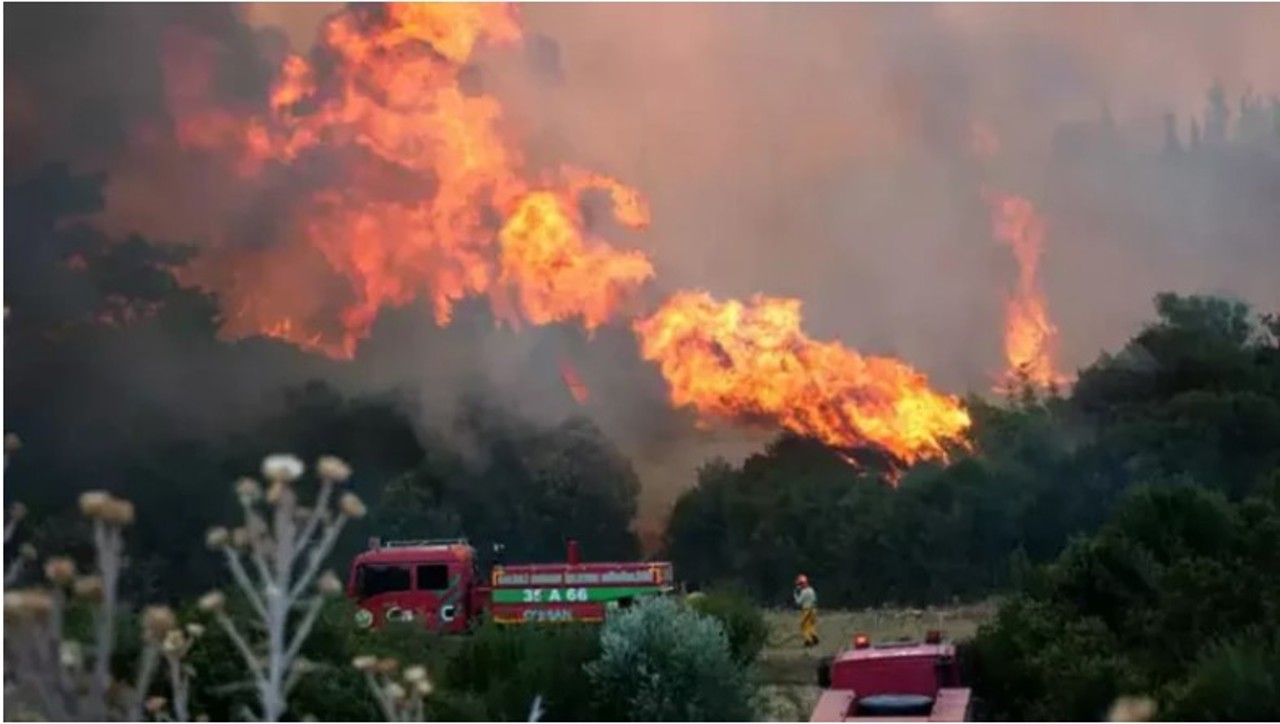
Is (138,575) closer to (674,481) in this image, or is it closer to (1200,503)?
(674,481)

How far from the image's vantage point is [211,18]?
11031 mm

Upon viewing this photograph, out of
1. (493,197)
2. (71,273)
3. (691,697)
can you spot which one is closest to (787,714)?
(691,697)

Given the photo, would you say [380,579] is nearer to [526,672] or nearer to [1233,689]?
[526,672]

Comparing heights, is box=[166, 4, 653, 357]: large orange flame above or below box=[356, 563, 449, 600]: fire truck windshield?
above

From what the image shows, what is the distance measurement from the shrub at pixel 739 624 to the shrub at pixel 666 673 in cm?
88

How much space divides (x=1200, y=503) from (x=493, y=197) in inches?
216

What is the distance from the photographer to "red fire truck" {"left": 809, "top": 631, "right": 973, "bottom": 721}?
7.58 m

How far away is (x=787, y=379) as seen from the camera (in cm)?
1123

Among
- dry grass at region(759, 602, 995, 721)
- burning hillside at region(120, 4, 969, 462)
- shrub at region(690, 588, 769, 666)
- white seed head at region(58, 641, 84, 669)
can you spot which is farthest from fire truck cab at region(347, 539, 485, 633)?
white seed head at region(58, 641, 84, 669)

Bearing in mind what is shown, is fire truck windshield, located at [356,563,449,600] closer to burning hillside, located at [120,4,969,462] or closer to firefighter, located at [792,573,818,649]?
burning hillside, located at [120,4,969,462]

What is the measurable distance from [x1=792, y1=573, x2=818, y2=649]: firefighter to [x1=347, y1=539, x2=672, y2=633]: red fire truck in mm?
974

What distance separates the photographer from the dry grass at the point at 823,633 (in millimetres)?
9578

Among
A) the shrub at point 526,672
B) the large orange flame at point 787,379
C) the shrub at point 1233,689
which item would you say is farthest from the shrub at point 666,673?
the large orange flame at point 787,379

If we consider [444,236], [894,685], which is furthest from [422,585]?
[894,685]
